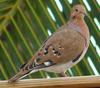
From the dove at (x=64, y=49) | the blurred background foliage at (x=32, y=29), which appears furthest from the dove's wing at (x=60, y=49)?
the blurred background foliage at (x=32, y=29)

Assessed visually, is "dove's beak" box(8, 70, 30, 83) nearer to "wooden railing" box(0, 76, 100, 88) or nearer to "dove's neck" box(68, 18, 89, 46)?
"wooden railing" box(0, 76, 100, 88)

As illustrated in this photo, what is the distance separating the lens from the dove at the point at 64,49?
40.5 inches

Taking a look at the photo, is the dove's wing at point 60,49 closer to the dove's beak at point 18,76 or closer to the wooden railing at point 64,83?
the dove's beak at point 18,76

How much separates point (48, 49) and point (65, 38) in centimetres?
10

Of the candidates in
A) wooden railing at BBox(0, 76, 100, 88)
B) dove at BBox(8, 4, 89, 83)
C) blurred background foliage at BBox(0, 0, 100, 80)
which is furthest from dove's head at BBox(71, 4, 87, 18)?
wooden railing at BBox(0, 76, 100, 88)

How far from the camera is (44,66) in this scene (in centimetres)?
→ 102

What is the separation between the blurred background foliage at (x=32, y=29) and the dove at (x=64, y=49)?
0.41m

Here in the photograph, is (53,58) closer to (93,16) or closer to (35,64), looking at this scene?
(35,64)

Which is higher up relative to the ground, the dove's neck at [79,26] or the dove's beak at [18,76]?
the dove's beak at [18,76]

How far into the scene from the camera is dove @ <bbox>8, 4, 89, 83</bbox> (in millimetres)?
1028

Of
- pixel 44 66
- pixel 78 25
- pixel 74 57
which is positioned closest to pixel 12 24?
pixel 78 25

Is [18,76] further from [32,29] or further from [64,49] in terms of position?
[32,29]

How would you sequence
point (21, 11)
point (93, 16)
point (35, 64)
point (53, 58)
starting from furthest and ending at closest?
point (21, 11) < point (93, 16) < point (53, 58) < point (35, 64)

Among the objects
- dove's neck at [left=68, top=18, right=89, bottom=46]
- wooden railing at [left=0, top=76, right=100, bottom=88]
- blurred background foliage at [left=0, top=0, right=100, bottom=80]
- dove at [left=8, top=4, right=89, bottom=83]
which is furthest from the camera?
blurred background foliage at [left=0, top=0, right=100, bottom=80]
